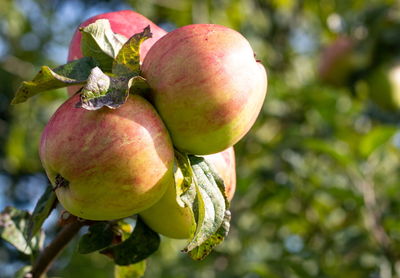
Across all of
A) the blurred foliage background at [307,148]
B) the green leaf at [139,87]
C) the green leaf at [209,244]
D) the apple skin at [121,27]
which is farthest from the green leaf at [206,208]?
the blurred foliage background at [307,148]

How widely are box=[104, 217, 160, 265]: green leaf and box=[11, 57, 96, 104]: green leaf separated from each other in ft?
0.93

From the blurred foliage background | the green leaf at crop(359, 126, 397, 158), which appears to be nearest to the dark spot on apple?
the blurred foliage background

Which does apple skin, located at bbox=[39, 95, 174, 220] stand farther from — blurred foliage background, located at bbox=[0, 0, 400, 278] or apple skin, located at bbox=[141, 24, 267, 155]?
blurred foliage background, located at bbox=[0, 0, 400, 278]

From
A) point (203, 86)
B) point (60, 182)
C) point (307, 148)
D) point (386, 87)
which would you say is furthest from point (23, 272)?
point (386, 87)

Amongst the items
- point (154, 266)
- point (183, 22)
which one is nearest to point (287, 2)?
point (183, 22)

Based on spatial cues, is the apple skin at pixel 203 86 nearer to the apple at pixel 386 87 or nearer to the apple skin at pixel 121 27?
the apple skin at pixel 121 27

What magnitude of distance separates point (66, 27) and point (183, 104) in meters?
3.98

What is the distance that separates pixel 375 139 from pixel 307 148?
500 millimetres

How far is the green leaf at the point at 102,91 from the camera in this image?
83cm

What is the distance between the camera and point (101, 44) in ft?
3.07

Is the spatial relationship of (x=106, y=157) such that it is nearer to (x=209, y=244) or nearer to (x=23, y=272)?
(x=209, y=244)

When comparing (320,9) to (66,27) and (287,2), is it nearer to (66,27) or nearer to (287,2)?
(287,2)

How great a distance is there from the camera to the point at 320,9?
3041 mm

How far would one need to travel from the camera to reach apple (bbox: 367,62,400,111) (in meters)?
2.81
